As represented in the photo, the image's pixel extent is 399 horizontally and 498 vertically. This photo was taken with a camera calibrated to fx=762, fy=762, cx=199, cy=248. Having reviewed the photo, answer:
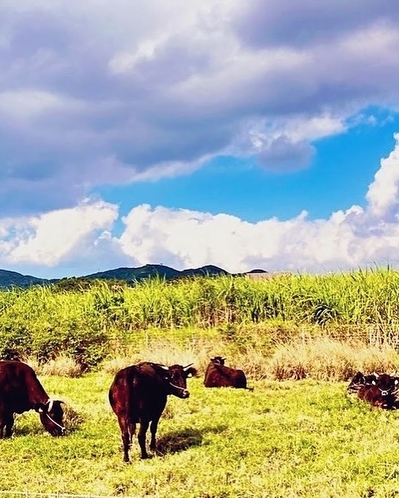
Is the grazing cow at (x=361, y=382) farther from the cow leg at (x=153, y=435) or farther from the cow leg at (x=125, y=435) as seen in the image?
the cow leg at (x=125, y=435)

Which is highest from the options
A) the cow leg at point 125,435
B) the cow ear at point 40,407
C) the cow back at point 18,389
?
the cow back at point 18,389

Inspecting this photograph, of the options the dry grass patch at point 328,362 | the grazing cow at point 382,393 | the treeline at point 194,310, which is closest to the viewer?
the grazing cow at point 382,393

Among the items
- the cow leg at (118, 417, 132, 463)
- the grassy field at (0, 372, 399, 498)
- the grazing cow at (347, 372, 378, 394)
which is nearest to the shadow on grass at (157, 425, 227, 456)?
the grassy field at (0, 372, 399, 498)

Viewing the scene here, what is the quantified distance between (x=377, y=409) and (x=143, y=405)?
178 inches

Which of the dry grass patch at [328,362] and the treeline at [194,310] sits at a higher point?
the treeline at [194,310]

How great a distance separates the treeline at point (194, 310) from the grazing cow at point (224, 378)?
4.85m

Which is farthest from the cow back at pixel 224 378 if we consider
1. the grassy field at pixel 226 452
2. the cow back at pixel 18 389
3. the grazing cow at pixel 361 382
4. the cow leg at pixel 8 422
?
the cow leg at pixel 8 422

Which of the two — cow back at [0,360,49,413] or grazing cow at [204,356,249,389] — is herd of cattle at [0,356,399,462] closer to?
cow back at [0,360,49,413]

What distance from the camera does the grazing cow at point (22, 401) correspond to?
415 inches

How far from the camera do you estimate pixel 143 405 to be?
9305 mm

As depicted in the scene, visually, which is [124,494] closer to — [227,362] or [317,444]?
[317,444]

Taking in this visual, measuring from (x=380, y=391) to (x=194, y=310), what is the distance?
10.2 m

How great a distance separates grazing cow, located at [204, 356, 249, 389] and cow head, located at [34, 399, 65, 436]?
4792 mm

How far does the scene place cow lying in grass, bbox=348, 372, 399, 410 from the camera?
480 inches
